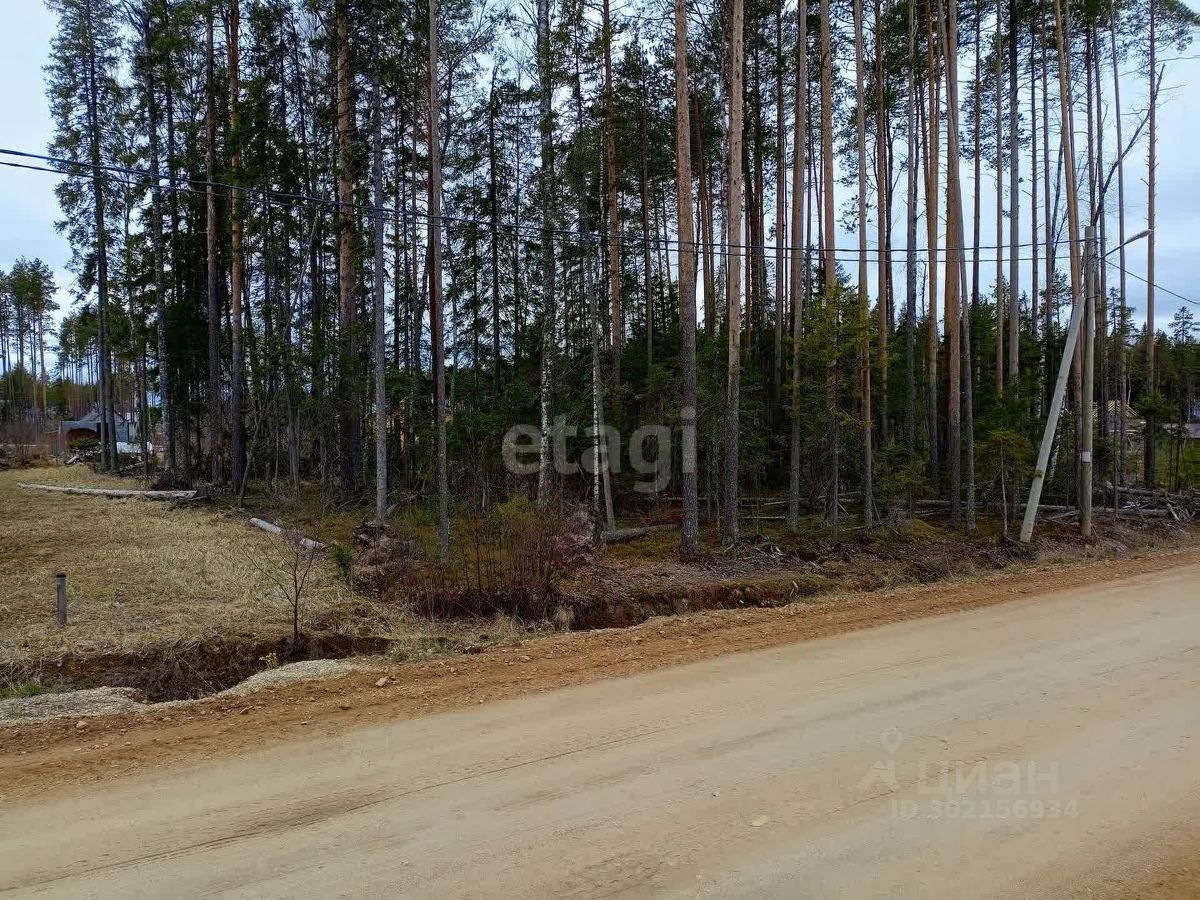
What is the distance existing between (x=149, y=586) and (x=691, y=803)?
906cm

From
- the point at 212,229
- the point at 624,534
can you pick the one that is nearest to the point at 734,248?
the point at 624,534

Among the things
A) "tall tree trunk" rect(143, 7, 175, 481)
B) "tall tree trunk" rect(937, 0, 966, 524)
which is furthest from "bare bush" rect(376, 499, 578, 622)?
"tall tree trunk" rect(143, 7, 175, 481)

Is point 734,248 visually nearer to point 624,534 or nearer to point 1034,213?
point 624,534

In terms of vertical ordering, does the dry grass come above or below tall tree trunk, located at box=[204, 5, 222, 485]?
below

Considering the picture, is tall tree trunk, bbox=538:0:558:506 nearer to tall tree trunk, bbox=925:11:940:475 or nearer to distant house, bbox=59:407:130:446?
tall tree trunk, bbox=925:11:940:475

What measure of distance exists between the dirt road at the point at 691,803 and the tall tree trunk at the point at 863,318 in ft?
30.1

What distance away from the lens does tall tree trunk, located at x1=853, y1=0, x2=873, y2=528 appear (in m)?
14.1

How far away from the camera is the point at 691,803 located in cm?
378

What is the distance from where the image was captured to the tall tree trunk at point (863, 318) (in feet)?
46.1

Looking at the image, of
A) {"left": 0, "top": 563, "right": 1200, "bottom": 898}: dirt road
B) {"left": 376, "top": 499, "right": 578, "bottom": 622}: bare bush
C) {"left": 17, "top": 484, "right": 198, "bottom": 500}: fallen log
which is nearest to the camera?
{"left": 0, "top": 563, "right": 1200, "bottom": 898}: dirt road

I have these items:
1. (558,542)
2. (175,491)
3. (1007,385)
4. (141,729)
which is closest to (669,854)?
(141,729)

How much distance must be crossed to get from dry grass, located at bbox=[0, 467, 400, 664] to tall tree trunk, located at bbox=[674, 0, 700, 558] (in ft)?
19.2

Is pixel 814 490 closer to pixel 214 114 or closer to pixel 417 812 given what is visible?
pixel 417 812

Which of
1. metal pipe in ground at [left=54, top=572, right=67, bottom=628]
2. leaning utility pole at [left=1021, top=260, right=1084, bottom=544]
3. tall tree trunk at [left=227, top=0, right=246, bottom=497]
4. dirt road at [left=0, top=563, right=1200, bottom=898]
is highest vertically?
tall tree trunk at [left=227, top=0, right=246, bottom=497]
